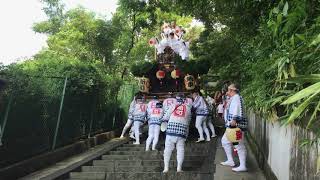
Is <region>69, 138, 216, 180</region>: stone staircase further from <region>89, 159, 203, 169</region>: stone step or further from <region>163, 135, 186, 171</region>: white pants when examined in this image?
<region>163, 135, 186, 171</region>: white pants

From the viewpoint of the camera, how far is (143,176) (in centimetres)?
1035

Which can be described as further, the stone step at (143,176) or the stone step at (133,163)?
the stone step at (133,163)

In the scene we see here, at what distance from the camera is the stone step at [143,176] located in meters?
9.99

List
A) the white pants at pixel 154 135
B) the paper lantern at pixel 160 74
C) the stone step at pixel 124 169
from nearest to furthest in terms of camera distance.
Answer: the stone step at pixel 124 169 → the white pants at pixel 154 135 → the paper lantern at pixel 160 74

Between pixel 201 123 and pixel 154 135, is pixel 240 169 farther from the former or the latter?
pixel 201 123

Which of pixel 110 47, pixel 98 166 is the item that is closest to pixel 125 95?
pixel 110 47

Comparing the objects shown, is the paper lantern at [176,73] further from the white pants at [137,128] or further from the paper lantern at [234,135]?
the paper lantern at [234,135]

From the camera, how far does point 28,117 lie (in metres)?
12.8

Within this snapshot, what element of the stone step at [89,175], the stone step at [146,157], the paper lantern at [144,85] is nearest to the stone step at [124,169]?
the stone step at [89,175]

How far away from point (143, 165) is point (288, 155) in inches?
217

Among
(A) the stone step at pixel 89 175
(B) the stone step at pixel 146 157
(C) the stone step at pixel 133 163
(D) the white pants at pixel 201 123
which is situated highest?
(D) the white pants at pixel 201 123

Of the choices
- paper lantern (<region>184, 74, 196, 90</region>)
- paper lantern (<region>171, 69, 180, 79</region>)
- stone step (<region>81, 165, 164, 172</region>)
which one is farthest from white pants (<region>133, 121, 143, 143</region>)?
stone step (<region>81, 165, 164, 172</region>)

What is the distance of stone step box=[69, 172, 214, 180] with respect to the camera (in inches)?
393

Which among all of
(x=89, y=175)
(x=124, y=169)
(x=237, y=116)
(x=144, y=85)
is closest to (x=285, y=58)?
(x=237, y=116)
